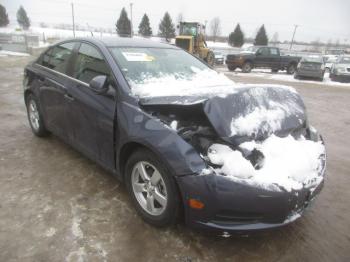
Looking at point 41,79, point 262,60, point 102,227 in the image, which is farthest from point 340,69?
point 102,227

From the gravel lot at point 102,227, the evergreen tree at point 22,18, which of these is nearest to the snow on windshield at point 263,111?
the gravel lot at point 102,227

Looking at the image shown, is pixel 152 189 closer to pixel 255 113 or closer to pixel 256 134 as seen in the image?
pixel 256 134

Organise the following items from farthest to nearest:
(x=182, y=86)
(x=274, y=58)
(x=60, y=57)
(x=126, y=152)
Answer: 1. (x=274, y=58)
2. (x=60, y=57)
3. (x=182, y=86)
4. (x=126, y=152)

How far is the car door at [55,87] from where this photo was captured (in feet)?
12.3

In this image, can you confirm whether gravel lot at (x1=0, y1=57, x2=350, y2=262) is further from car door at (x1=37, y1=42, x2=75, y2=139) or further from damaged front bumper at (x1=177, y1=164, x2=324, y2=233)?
car door at (x1=37, y1=42, x2=75, y2=139)

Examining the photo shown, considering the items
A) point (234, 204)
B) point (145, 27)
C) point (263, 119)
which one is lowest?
point (234, 204)

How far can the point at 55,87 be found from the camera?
12.6 feet

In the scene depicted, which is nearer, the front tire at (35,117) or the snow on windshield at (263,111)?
the snow on windshield at (263,111)

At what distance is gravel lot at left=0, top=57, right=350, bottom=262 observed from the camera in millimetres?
2434

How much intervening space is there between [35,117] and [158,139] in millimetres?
3063

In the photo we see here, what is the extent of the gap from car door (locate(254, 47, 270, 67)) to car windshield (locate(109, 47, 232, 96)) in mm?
16457

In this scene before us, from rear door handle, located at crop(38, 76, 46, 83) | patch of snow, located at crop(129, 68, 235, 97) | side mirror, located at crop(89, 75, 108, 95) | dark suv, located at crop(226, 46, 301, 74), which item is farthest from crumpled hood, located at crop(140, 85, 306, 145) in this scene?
dark suv, located at crop(226, 46, 301, 74)

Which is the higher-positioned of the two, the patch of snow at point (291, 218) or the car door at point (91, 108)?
the car door at point (91, 108)

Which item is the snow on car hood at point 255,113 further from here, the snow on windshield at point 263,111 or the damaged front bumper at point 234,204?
the damaged front bumper at point 234,204
